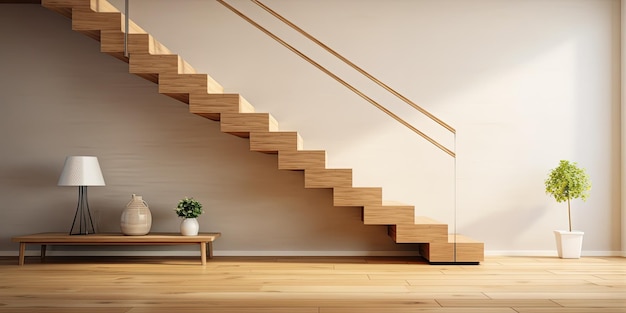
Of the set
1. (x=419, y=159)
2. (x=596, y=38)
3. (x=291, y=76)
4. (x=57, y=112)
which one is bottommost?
(x=419, y=159)

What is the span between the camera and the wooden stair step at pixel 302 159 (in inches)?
236

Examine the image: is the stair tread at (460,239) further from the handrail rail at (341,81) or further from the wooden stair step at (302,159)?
the wooden stair step at (302,159)

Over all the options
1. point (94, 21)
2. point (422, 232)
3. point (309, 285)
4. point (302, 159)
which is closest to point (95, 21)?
point (94, 21)

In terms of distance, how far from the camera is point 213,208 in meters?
6.78

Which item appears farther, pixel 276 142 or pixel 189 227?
pixel 189 227

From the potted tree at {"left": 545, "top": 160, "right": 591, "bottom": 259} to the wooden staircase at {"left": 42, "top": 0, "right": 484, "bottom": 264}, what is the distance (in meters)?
1.16

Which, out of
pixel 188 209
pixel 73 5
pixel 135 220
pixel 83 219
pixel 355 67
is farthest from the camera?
pixel 83 219

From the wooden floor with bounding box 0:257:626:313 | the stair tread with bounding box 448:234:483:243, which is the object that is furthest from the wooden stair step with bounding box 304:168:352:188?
the stair tread with bounding box 448:234:483:243

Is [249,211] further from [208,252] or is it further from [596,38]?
[596,38]

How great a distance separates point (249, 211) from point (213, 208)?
38cm

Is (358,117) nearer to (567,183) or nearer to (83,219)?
(567,183)

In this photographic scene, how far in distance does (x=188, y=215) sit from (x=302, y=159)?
1277 millimetres

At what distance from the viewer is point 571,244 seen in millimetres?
6535

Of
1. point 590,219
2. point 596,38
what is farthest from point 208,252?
point 596,38
